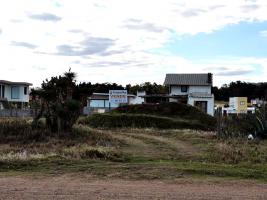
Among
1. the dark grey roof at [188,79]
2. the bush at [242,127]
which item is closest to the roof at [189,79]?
the dark grey roof at [188,79]

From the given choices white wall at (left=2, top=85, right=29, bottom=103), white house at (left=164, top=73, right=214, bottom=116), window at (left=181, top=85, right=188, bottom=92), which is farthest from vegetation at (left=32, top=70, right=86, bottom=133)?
window at (left=181, top=85, right=188, bottom=92)

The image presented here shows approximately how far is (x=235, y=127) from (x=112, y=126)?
11343 millimetres

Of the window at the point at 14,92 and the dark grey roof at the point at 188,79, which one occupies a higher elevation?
the dark grey roof at the point at 188,79

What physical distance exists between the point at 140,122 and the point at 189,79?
49409mm

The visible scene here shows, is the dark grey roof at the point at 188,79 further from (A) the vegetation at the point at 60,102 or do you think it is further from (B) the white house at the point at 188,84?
(A) the vegetation at the point at 60,102

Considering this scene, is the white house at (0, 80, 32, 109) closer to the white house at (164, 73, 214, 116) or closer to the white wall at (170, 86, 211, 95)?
the white house at (164, 73, 214, 116)

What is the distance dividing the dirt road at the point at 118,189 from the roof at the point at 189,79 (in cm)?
7331

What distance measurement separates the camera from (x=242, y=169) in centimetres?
1348

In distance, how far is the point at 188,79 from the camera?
280ft

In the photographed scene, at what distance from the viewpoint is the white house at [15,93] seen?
262 ft

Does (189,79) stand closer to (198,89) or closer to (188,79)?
(188,79)

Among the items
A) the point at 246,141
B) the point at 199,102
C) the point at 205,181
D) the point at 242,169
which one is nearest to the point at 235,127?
the point at 246,141

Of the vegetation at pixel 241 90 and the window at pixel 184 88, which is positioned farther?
the vegetation at pixel 241 90

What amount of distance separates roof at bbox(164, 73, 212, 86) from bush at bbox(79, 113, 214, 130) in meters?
46.5
